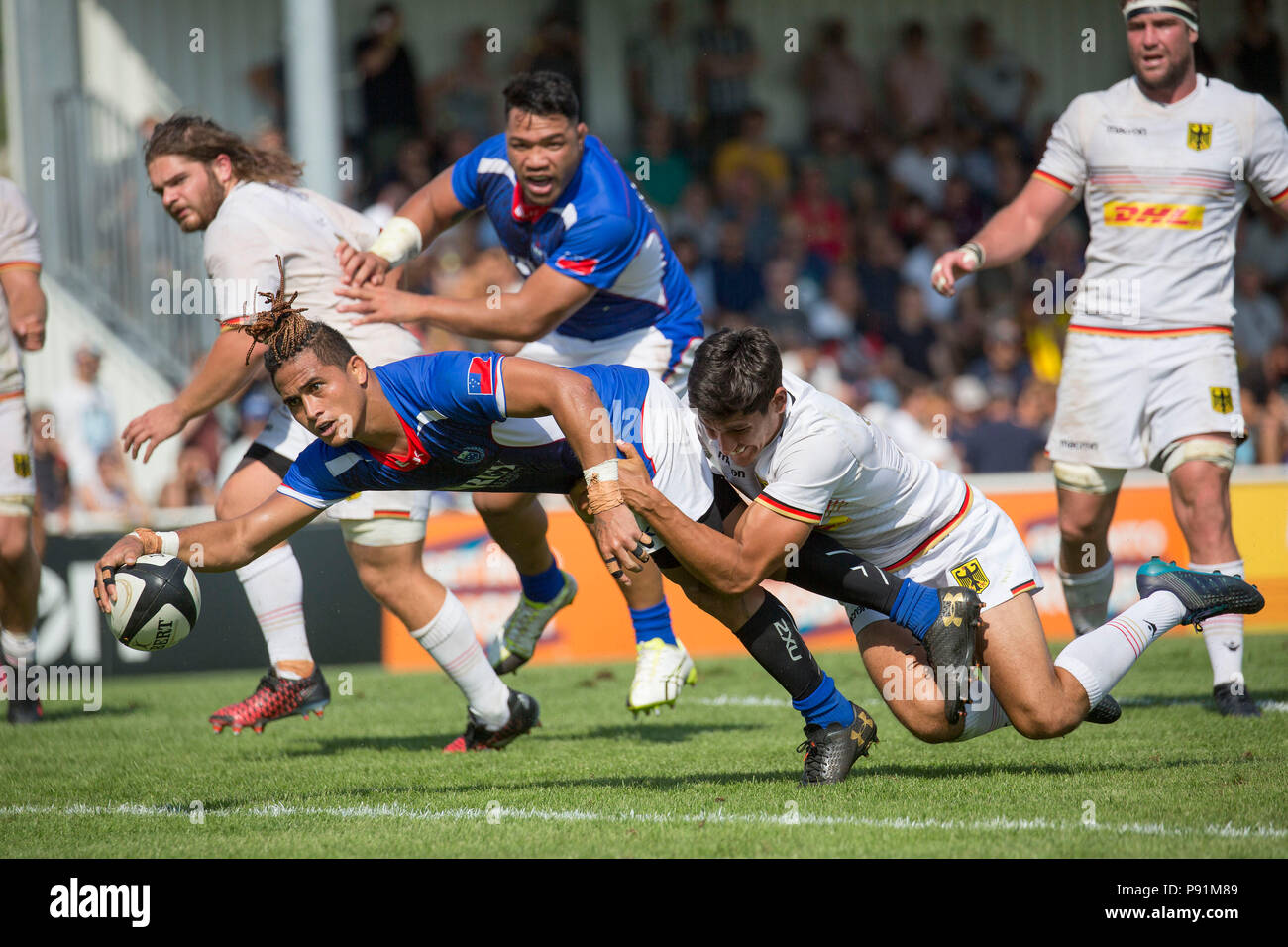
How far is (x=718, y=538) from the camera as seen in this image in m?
4.62

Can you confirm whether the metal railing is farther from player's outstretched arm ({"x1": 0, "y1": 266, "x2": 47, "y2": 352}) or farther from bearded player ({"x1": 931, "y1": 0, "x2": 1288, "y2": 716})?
bearded player ({"x1": 931, "y1": 0, "x2": 1288, "y2": 716})

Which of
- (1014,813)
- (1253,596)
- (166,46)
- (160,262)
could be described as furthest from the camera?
(166,46)

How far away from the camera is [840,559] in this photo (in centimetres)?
Answer: 501

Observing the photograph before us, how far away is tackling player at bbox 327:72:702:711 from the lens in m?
5.86

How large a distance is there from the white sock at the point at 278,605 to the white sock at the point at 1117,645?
131 inches

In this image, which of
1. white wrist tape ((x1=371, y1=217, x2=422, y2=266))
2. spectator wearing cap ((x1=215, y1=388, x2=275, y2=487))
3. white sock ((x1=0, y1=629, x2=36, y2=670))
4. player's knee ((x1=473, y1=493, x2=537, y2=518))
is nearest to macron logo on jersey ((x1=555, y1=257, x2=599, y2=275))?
white wrist tape ((x1=371, y1=217, x2=422, y2=266))

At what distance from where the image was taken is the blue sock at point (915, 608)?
4871 mm

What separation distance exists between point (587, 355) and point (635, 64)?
11.1 metres

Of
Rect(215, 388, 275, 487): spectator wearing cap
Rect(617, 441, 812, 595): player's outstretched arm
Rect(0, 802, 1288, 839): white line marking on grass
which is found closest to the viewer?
Rect(0, 802, 1288, 839): white line marking on grass

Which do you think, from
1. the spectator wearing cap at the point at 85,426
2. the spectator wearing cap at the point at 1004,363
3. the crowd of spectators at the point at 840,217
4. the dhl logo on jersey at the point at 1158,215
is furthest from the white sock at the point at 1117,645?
the spectator wearing cap at the point at 85,426
